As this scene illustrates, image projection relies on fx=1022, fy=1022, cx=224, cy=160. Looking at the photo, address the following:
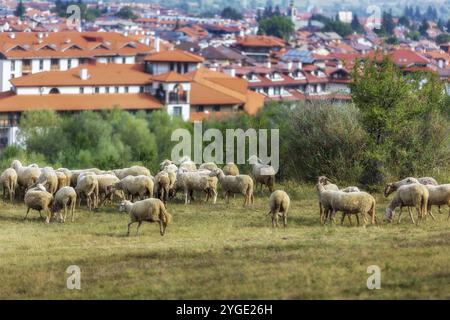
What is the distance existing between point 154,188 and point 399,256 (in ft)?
33.4

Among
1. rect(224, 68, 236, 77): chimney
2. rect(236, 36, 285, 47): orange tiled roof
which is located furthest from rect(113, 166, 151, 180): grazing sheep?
rect(236, 36, 285, 47): orange tiled roof

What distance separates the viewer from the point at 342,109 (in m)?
32.9

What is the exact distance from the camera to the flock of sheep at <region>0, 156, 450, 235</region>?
22547mm

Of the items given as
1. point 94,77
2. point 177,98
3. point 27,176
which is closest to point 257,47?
point 94,77

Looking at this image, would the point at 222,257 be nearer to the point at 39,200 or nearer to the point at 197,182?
the point at 39,200

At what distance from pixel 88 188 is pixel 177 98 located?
67100mm

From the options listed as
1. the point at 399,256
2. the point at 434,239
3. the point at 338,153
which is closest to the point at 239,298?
the point at 399,256

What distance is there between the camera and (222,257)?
1880 centimetres

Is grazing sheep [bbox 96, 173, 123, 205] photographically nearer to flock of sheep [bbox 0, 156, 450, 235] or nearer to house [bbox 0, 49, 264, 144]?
flock of sheep [bbox 0, 156, 450, 235]

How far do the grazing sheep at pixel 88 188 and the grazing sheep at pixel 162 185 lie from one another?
1.59m

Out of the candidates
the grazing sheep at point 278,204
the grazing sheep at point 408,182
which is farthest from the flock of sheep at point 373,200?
the grazing sheep at point 408,182

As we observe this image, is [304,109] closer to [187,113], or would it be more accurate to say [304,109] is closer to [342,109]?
[342,109]

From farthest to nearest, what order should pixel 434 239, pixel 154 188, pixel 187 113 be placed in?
pixel 187 113, pixel 154 188, pixel 434 239

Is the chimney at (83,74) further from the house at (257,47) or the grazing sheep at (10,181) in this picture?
the grazing sheep at (10,181)
